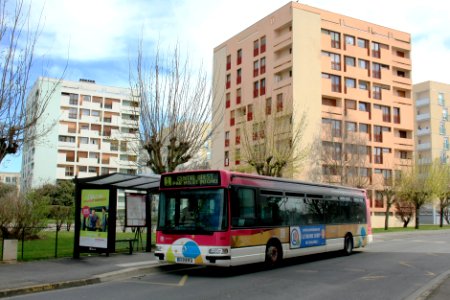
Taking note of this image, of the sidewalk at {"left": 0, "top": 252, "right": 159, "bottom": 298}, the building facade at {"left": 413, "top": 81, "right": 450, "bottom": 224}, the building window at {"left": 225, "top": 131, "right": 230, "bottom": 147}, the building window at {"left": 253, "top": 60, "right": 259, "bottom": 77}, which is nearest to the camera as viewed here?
the sidewalk at {"left": 0, "top": 252, "right": 159, "bottom": 298}

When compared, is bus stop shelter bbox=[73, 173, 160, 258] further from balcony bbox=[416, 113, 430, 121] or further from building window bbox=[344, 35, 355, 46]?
balcony bbox=[416, 113, 430, 121]

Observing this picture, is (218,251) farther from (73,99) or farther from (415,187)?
(73,99)

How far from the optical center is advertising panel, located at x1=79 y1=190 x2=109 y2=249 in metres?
15.7

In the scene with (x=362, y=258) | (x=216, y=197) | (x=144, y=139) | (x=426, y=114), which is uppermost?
(x=426, y=114)

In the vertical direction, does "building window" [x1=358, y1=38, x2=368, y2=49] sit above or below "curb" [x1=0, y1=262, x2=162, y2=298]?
above

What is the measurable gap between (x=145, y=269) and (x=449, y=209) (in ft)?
212

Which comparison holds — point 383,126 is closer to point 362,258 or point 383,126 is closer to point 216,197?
point 362,258

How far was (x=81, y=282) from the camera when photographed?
1134 cm

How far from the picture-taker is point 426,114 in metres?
82.2

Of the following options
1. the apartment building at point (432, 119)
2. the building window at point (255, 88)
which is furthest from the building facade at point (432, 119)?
the building window at point (255, 88)

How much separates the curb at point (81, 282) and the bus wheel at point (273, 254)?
10.9 ft

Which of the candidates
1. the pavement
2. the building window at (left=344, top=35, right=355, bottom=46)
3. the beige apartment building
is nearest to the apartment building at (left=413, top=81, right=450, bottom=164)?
the beige apartment building

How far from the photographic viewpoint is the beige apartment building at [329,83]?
51.6 meters

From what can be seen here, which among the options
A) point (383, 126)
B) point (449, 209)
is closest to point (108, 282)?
point (383, 126)
